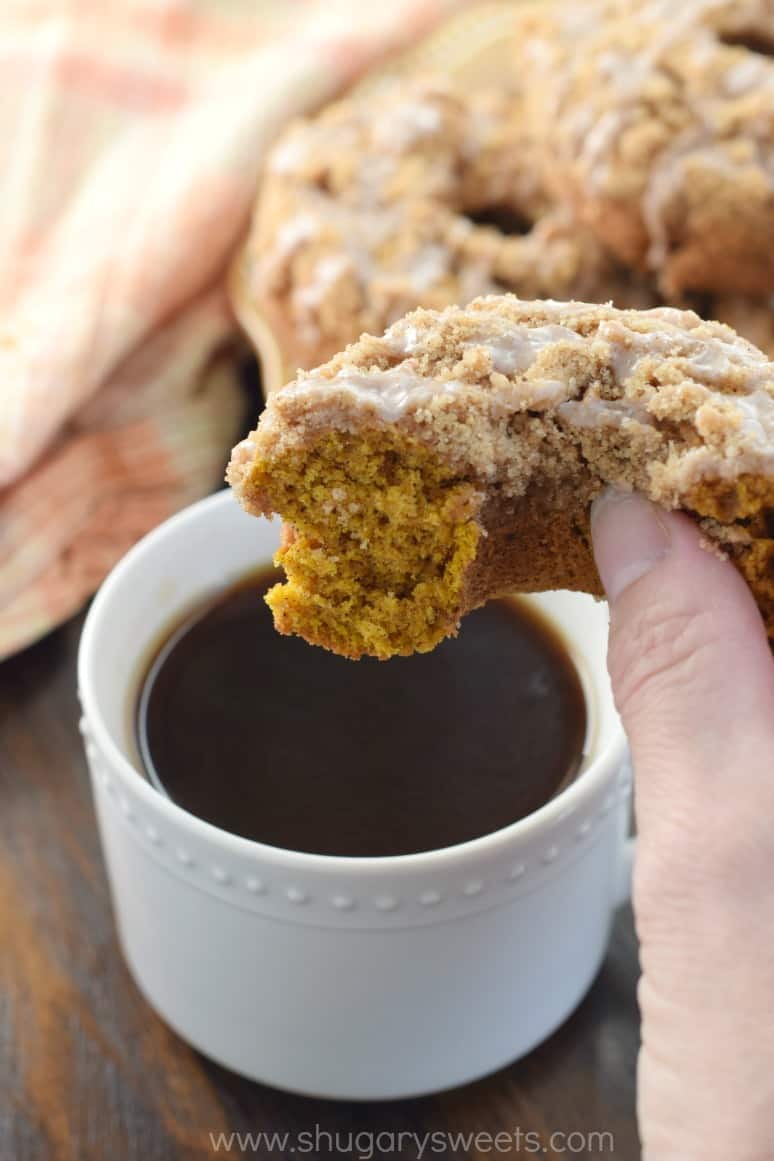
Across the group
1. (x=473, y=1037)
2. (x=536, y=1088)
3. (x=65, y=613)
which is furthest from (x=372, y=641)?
(x=65, y=613)

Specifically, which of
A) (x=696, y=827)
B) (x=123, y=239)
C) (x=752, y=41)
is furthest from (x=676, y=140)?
(x=696, y=827)

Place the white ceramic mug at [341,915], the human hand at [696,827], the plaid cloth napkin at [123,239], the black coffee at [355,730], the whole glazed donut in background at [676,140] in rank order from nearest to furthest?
the human hand at [696,827]
the white ceramic mug at [341,915]
the black coffee at [355,730]
the whole glazed donut in background at [676,140]
the plaid cloth napkin at [123,239]

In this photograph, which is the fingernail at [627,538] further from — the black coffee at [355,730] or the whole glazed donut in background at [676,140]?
the whole glazed donut in background at [676,140]

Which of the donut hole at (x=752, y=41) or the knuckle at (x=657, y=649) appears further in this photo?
the donut hole at (x=752, y=41)

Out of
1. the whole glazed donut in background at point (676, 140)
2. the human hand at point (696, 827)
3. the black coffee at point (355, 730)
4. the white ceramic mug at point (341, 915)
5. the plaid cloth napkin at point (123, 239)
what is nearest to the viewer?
the human hand at point (696, 827)

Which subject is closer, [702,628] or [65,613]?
[702,628]

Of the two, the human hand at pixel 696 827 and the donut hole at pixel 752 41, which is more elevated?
the donut hole at pixel 752 41

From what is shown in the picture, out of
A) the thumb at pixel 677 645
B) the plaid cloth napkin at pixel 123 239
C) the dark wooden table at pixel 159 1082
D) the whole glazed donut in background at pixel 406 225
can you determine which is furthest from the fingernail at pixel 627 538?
the plaid cloth napkin at pixel 123 239

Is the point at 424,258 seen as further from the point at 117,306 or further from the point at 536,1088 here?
the point at 536,1088
